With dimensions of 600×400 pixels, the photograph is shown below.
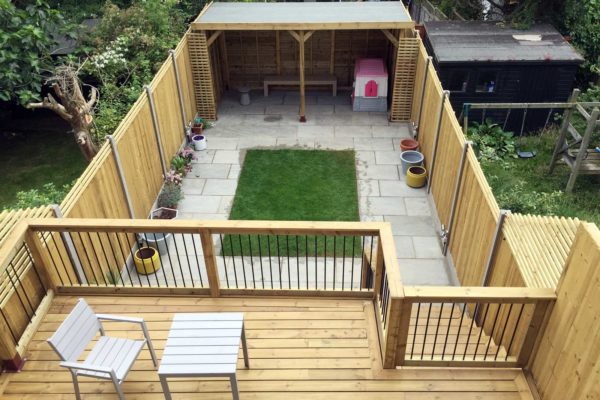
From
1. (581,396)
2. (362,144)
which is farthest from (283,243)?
(581,396)

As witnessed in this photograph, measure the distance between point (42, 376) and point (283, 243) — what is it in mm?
4051

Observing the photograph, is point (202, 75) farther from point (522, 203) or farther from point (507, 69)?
point (522, 203)

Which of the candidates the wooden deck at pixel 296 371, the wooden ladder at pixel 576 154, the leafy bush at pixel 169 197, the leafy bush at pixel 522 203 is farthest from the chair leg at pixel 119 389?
the wooden ladder at pixel 576 154

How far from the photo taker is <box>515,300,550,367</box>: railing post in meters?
3.85

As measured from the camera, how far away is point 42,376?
426 cm

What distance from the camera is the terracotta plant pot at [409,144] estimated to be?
9.87m

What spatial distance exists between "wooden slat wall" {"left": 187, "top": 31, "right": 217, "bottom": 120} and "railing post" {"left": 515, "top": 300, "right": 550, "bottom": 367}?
29.0 feet

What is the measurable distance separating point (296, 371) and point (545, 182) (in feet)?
23.9

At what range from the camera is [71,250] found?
17.3ft

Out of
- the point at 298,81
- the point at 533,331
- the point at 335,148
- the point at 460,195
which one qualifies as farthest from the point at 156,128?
the point at 533,331

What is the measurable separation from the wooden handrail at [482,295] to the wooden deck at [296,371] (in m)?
0.86

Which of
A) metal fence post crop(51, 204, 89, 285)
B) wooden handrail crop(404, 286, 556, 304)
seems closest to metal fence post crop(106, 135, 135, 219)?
metal fence post crop(51, 204, 89, 285)

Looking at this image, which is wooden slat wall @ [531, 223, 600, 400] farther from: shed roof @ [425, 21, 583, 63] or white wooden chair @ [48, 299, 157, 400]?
shed roof @ [425, 21, 583, 63]

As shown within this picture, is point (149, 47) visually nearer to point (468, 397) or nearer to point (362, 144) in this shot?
point (362, 144)
